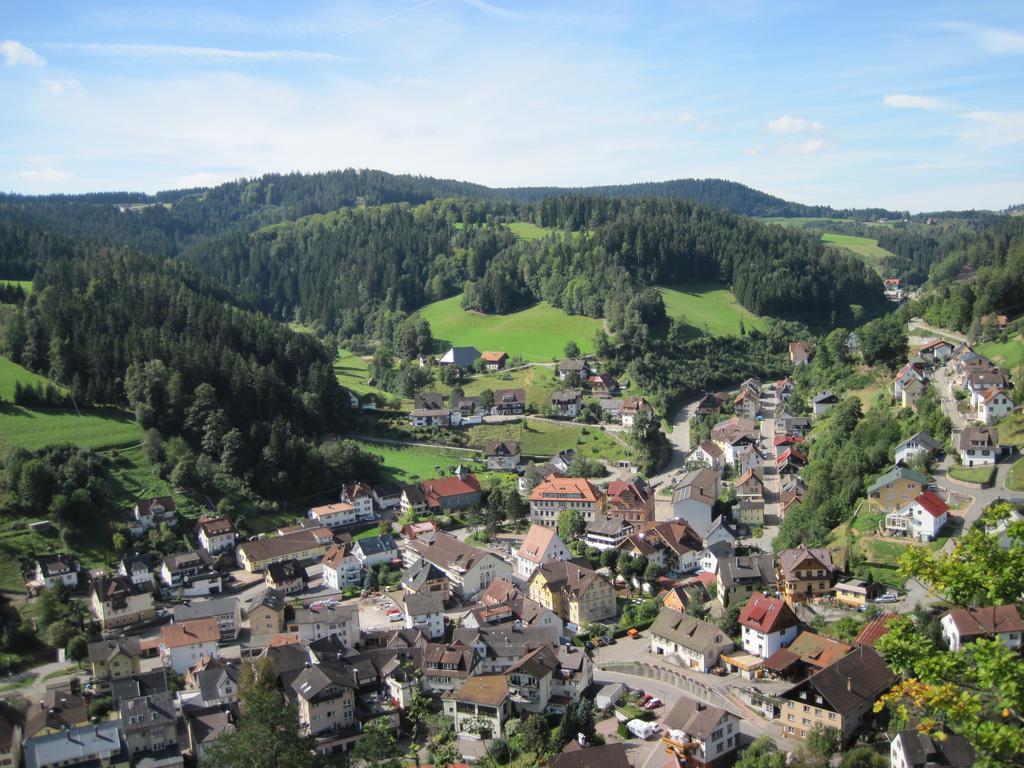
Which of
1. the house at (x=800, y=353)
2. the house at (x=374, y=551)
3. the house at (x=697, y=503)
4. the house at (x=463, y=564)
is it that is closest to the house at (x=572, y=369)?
the house at (x=800, y=353)

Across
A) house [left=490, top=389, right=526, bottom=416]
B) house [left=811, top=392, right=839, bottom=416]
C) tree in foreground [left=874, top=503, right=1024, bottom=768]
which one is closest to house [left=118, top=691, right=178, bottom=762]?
tree in foreground [left=874, top=503, right=1024, bottom=768]

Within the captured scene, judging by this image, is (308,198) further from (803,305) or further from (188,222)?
Result: (803,305)

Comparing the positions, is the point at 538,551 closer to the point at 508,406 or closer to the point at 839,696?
the point at 839,696

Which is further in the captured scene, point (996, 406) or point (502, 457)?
point (502, 457)

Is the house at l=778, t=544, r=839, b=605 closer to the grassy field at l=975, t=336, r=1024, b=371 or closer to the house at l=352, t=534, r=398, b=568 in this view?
the house at l=352, t=534, r=398, b=568

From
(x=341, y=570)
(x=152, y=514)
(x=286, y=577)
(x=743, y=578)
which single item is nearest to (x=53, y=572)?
(x=152, y=514)

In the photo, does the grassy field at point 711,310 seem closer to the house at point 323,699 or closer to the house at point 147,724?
the house at point 323,699
